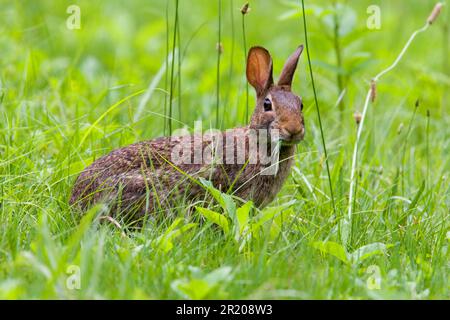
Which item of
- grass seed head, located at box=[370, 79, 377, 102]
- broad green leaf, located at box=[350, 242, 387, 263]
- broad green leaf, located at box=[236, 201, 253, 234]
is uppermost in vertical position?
grass seed head, located at box=[370, 79, 377, 102]

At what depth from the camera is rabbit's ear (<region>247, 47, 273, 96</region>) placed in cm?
523

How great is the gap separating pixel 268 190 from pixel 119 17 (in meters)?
4.78

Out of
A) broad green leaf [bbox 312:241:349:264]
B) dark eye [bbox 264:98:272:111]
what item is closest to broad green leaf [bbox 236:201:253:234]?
broad green leaf [bbox 312:241:349:264]

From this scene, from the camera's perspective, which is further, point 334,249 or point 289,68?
point 289,68

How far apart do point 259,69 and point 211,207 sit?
99 cm

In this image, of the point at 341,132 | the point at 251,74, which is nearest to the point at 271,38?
the point at 341,132

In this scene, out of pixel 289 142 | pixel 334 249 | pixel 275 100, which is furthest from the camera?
pixel 275 100

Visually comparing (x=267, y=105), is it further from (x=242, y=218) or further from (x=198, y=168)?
(x=242, y=218)

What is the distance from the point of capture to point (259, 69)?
5289 millimetres

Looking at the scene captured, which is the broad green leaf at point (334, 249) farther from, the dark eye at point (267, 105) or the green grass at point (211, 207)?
the dark eye at point (267, 105)

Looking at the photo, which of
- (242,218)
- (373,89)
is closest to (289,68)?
(373,89)

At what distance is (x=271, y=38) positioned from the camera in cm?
978

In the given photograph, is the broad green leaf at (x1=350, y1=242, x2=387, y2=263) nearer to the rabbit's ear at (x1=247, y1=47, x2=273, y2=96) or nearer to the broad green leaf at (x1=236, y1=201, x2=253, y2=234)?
the broad green leaf at (x1=236, y1=201, x2=253, y2=234)
